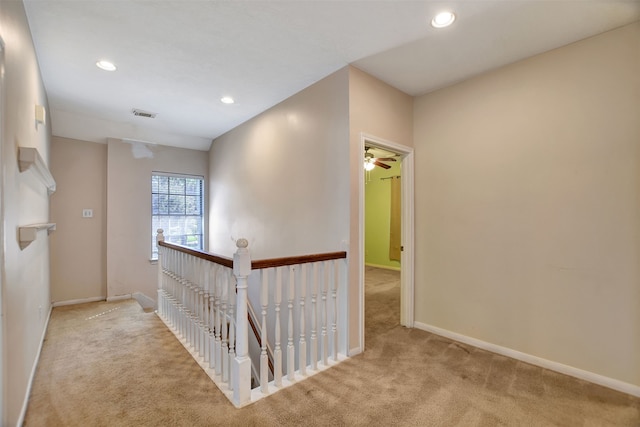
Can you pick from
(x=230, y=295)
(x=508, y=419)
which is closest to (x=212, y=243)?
(x=230, y=295)

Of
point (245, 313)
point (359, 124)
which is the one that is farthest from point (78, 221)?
point (359, 124)

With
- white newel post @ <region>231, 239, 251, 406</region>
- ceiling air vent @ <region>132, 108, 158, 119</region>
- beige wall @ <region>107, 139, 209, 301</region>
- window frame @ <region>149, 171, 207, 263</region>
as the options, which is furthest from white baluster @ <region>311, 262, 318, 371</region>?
beige wall @ <region>107, 139, 209, 301</region>

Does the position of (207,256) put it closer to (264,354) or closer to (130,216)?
(264,354)

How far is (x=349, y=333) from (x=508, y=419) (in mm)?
1174

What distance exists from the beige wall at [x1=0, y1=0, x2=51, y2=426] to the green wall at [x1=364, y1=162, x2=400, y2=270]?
19.6 ft

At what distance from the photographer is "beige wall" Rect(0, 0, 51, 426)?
143 cm

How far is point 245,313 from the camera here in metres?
1.95

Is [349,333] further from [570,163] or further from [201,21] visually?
[201,21]

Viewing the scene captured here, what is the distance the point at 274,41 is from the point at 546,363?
328 centimetres

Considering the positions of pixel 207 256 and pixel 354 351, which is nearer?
pixel 207 256

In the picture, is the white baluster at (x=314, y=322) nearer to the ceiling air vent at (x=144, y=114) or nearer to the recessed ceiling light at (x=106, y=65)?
the recessed ceiling light at (x=106, y=65)

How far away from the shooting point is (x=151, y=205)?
4.72 meters

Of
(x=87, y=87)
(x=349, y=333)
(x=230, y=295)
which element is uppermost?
(x=87, y=87)

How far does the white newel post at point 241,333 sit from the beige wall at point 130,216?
11.2 ft
